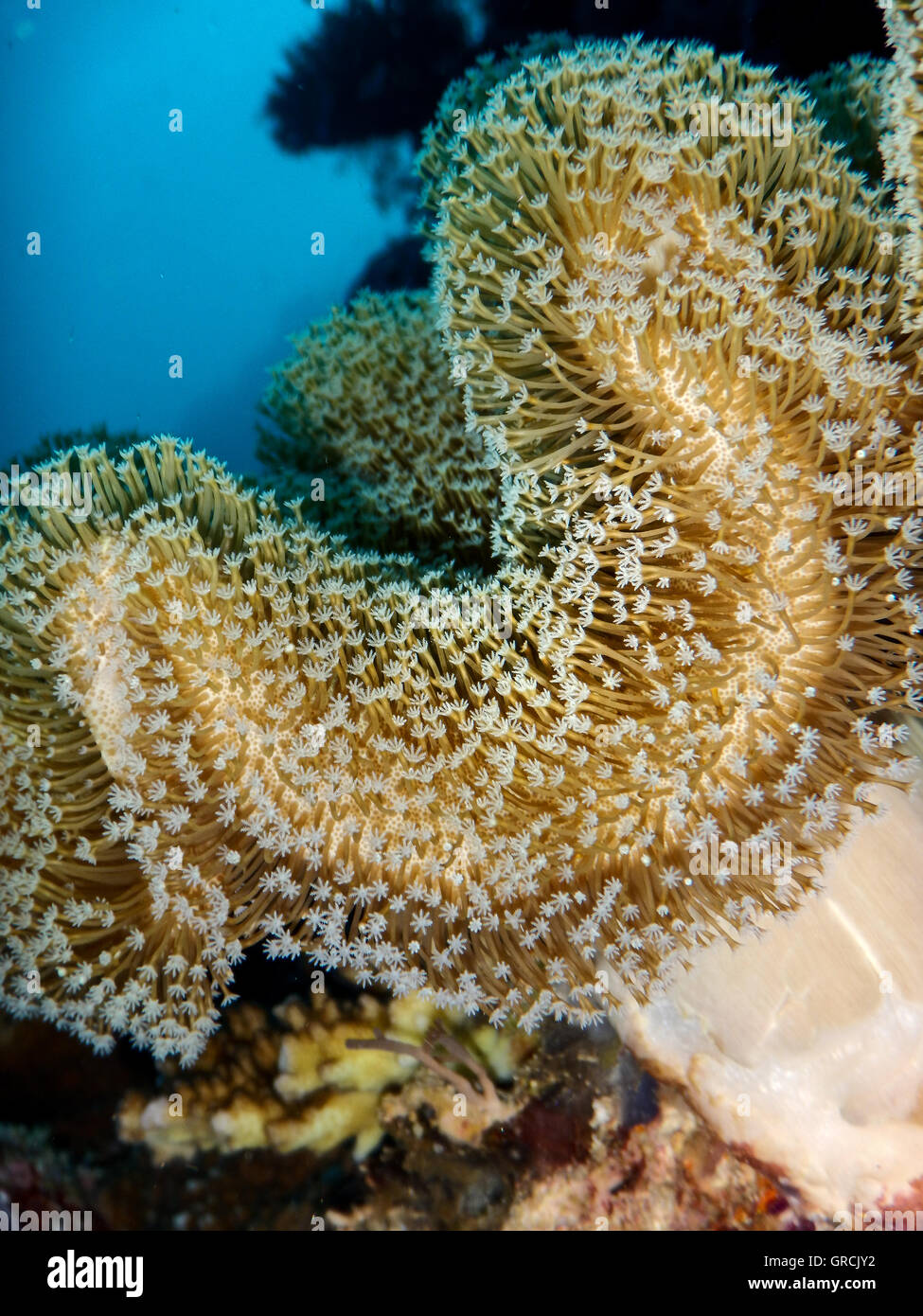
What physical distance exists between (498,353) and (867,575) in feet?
3.14

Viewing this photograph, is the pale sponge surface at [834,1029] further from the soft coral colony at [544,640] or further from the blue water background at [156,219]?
the blue water background at [156,219]

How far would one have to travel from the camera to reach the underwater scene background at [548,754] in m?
1.70

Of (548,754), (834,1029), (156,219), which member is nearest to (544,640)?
(548,754)

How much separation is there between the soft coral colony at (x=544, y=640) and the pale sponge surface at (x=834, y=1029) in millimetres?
230

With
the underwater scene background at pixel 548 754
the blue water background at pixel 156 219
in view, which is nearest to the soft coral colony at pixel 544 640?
the underwater scene background at pixel 548 754

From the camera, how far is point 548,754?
5.74 feet

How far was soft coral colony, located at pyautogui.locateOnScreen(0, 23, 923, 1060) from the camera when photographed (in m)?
1.69

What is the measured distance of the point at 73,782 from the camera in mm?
1876

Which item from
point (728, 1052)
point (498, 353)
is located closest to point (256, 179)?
point (498, 353)

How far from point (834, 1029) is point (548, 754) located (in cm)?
110

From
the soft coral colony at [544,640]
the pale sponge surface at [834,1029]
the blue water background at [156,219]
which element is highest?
the blue water background at [156,219]

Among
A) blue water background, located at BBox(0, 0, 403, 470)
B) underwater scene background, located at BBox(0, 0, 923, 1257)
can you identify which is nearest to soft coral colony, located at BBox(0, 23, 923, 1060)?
underwater scene background, located at BBox(0, 0, 923, 1257)

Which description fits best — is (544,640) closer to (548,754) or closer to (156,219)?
(548,754)

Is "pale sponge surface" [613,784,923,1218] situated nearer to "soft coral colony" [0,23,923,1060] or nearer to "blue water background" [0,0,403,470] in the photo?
"soft coral colony" [0,23,923,1060]
